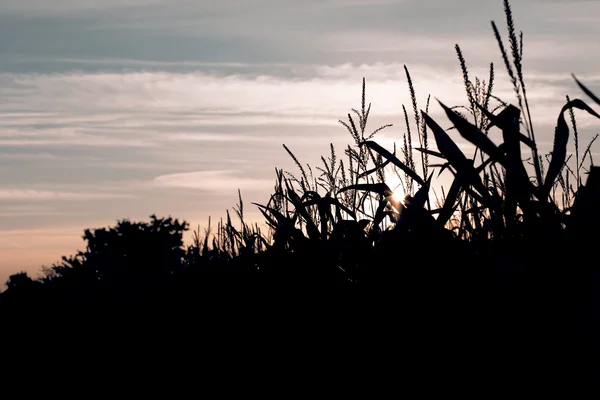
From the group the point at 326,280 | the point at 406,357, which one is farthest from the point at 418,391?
the point at 326,280

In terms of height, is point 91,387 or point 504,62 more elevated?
point 504,62

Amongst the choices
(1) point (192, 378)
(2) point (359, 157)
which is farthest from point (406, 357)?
(2) point (359, 157)

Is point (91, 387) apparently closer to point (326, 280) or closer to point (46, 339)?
point (46, 339)

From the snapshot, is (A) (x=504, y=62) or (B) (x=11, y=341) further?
(B) (x=11, y=341)

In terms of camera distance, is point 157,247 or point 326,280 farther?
point 157,247

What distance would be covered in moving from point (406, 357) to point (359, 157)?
71.0 inches

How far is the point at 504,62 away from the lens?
2.28 metres

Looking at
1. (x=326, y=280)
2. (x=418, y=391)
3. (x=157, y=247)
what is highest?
(x=157, y=247)

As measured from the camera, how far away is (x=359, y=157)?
3.86m

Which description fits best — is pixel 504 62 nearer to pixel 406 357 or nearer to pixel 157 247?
pixel 406 357

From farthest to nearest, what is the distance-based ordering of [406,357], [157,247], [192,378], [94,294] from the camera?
[157,247] < [94,294] < [192,378] < [406,357]

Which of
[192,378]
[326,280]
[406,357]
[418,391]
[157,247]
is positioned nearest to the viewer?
[418,391]

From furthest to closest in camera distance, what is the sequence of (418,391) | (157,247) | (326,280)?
(157,247), (326,280), (418,391)

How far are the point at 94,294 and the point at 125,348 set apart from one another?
972 mm
